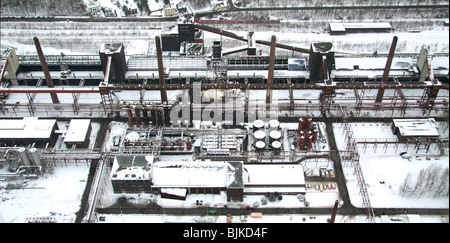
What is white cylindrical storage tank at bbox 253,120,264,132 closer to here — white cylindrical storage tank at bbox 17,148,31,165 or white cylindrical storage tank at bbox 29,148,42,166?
white cylindrical storage tank at bbox 29,148,42,166

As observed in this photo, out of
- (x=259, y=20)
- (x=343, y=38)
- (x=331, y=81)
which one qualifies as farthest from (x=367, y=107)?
(x=259, y=20)

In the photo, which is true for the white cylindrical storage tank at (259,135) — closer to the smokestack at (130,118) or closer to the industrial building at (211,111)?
the industrial building at (211,111)

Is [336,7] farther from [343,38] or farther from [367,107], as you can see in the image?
[367,107]

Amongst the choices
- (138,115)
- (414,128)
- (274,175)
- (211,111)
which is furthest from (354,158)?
(138,115)

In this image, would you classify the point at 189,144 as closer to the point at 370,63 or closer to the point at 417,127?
the point at 417,127

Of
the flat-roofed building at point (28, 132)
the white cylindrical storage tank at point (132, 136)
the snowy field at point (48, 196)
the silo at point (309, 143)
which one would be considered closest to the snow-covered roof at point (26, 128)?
the flat-roofed building at point (28, 132)
